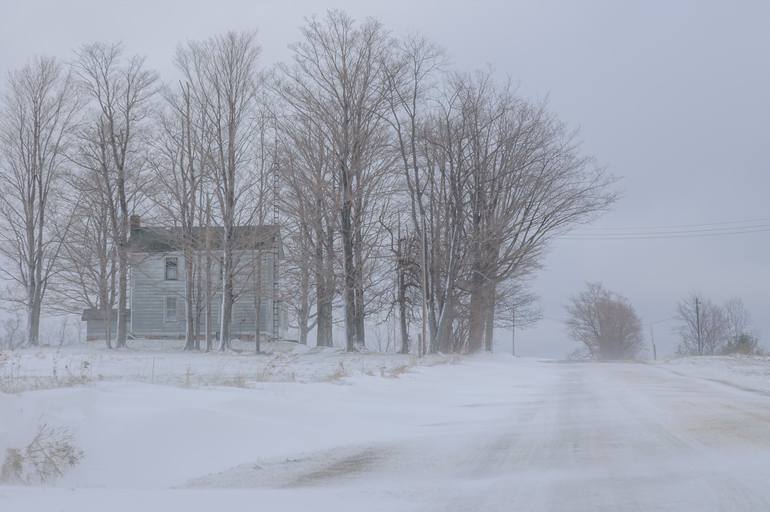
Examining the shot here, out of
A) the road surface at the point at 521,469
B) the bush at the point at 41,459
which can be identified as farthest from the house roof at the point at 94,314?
the bush at the point at 41,459

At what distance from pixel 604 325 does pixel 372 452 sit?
95.0 m

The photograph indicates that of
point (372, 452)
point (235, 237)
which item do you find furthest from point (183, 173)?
point (372, 452)

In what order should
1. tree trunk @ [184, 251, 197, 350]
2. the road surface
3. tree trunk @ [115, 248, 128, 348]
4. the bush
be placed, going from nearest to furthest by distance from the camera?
1. the road surface
2. the bush
3. tree trunk @ [115, 248, 128, 348]
4. tree trunk @ [184, 251, 197, 350]

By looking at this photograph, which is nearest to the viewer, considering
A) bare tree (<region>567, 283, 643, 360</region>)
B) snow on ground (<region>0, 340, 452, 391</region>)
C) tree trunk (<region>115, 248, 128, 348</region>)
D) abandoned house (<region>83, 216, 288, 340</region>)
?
snow on ground (<region>0, 340, 452, 391</region>)

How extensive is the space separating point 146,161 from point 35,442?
36.4 metres

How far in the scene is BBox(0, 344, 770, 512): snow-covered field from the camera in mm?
6133

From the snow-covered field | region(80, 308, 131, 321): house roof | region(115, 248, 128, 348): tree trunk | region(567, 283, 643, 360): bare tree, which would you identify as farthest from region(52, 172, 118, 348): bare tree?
region(567, 283, 643, 360): bare tree

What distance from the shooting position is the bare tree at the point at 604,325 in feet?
322

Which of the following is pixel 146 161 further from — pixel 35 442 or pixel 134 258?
pixel 35 442

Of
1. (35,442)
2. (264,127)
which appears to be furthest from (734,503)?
(264,127)

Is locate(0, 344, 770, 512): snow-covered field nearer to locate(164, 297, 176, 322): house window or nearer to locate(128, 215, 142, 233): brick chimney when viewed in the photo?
locate(128, 215, 142, 233): brick chimney

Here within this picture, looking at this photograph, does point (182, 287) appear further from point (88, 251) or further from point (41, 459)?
point (41, 459)

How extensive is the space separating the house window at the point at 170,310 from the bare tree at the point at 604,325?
57.6 m

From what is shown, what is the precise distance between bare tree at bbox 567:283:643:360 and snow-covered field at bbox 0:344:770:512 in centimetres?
8781
